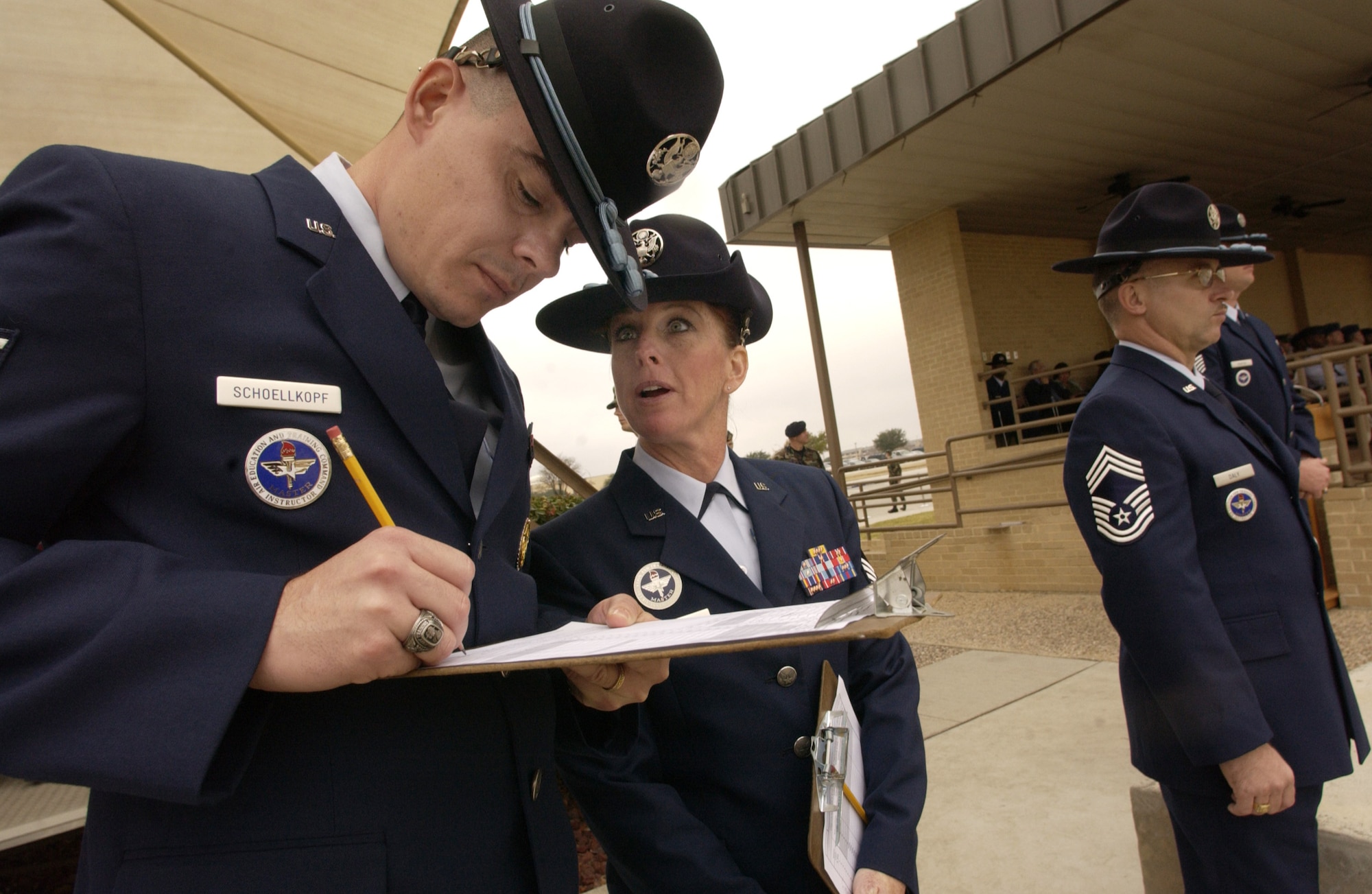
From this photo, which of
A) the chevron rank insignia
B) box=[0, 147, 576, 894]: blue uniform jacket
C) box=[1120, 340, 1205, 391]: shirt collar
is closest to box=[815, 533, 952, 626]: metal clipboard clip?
box=[0, 147, 576, 894]: blue uniform jacket

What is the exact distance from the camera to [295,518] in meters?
0.88

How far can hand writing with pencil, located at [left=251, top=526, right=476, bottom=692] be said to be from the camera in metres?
0.73

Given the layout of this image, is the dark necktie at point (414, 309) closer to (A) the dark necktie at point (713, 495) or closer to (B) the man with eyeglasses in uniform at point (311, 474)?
(B) the man with eyeglasses in uniform at point (311, 474)

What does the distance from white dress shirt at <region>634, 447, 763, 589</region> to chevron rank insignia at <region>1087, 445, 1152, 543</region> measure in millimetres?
887

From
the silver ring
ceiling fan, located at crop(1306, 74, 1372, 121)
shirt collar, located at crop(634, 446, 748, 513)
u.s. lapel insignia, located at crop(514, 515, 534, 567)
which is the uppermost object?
ceiling fan, located at crop(1306, 74, 1372, 121)

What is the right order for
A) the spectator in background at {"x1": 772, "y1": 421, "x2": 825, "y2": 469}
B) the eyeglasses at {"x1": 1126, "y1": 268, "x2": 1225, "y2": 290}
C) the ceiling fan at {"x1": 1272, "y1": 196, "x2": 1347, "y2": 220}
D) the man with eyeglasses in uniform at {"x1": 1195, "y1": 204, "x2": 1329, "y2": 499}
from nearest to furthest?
the eyeglasses at {"x1": 1126, "y1": 268, "x2": 1225, "y2": 290} < the man with eyeglasses in uniform at {"x1": 1195, "y1": 204, "x2": 1329, "y2": 499} < the spectator in background at {"x1": 772, "y1": 421, "x2": 825, "y2": 469} < the ceiling fan at {"x1": 1272, "y1": 196, "x2": 1347, "y2": 220}

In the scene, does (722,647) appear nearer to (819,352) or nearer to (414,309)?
(414,309)

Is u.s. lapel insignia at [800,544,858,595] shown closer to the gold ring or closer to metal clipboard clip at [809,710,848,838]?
metal clipboard clip at [809,710,848,838]

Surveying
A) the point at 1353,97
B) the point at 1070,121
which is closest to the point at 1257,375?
the point at 1070,121

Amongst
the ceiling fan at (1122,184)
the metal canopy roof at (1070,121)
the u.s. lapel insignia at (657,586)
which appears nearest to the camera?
the u.s. lapel insignia at (657,586)

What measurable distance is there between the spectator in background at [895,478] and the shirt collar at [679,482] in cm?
997

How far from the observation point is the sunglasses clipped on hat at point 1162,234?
2276 mm

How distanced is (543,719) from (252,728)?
0.42 m

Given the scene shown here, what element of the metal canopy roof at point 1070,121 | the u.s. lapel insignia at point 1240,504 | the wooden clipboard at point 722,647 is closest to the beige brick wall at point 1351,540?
the metal canopy roof at point 1070,121
